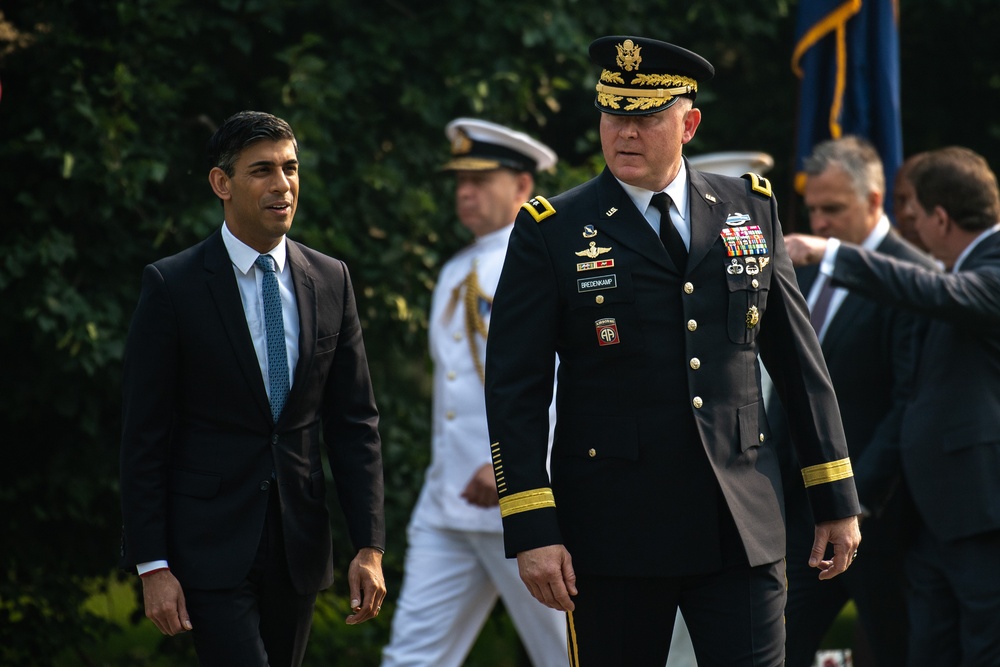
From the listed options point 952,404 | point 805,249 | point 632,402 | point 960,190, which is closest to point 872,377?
point 952,404

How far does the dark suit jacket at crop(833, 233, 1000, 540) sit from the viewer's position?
458 cm

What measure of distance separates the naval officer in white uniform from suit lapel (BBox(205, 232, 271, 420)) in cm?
202

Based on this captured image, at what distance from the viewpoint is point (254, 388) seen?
3.62m

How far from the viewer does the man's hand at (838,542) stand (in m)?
3.59

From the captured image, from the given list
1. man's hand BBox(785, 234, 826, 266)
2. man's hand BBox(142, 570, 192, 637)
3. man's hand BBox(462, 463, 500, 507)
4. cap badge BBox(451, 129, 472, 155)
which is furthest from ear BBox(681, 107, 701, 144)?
cap badge BBox(451, 129, 472, 155)

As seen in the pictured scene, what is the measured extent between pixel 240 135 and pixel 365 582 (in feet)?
4.20

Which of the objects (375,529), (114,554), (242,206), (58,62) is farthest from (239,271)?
(114,554)

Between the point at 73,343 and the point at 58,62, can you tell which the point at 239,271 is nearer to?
the point at 73,343

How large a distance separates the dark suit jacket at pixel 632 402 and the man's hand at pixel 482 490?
193cm

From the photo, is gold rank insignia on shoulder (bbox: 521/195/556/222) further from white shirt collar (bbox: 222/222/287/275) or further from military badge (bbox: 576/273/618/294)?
white shirt collar (bbox: 222/222/287/275)

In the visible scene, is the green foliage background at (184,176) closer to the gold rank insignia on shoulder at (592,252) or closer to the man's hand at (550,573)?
the gold rank insignia on shoulder at (592,252)

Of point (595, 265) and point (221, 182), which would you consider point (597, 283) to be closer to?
point (595, 265)

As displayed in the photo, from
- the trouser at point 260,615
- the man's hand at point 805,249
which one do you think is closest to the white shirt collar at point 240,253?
the trouser at point 260,615

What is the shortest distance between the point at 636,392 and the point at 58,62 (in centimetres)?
363
